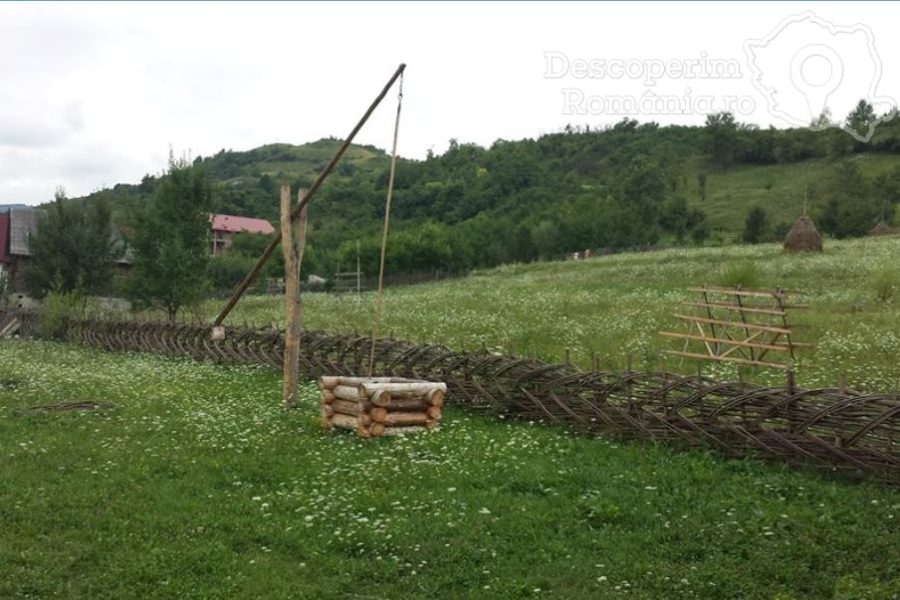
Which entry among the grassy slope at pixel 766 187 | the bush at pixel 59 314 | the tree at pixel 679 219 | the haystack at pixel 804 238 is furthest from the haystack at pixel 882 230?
the bush at pixel 59 314

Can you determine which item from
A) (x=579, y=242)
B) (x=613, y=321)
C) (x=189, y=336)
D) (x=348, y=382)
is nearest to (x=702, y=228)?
(x=579, y=242)

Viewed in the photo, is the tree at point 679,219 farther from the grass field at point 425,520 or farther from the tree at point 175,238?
the grass field at point 425,520

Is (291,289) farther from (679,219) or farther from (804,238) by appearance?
(679,219)

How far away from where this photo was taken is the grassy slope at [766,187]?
98312mm

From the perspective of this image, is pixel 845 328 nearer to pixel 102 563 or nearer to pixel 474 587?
pixel 474 587

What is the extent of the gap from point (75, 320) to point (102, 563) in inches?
1142

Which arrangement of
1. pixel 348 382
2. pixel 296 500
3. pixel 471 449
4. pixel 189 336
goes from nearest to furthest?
pixel 296 500, pixel 471 449, pixel 348 382, pixel 189 336

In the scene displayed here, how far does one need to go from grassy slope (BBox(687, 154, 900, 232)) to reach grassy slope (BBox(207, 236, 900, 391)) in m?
42.4

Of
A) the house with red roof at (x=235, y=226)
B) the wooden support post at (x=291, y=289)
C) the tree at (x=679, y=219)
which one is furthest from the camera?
the house with red roof at (x=235, y=226)

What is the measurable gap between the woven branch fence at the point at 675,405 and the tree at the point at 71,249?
107 feet

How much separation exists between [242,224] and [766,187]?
71.5 m

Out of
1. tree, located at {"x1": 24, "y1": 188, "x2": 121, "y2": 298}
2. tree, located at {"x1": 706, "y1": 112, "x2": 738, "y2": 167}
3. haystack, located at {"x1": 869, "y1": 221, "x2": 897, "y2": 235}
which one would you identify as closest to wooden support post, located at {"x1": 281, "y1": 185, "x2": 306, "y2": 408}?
tree, located at {"x1": 24, "y1": 188, "x2": 121, "y2": 298}

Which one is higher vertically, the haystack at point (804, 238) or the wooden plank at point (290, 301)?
the haystack at point (804, 238)

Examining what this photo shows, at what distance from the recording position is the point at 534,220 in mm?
94562
